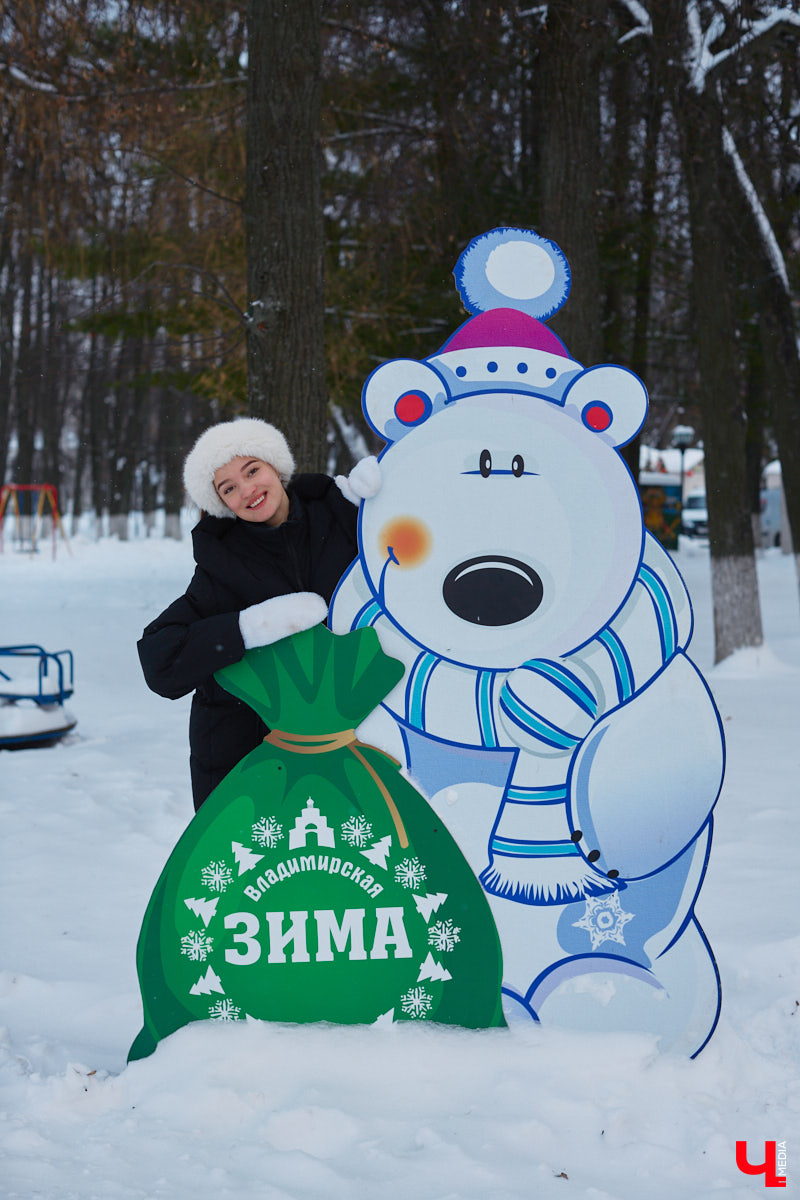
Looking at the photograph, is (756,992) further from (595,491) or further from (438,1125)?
(595,491)

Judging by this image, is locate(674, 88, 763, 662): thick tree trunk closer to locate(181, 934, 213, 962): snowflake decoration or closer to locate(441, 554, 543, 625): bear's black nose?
locate(441, 554, 543, 625): bear's black nose

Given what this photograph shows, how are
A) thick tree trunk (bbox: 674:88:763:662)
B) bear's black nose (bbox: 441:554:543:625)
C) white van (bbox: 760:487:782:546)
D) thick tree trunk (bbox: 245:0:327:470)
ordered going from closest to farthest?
1. bear's black nose (bbox: 441:554:543:625)
2. thick tree trunk (bbox: 245:0:327:470)
3. thick tree trunk (bbox: 674:88:763:662)
4. white van (bbox: 760:487:782:546)

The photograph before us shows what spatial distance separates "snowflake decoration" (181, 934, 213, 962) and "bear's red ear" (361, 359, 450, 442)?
133 cm

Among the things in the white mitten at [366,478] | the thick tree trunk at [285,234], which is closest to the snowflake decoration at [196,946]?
the white mitten at [366,478]

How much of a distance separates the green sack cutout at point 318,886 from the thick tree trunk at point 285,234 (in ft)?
9.63

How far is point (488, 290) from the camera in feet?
9.36

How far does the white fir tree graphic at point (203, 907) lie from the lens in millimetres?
2705

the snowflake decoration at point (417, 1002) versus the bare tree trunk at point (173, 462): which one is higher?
the bare tree trunk at point (173, 462)

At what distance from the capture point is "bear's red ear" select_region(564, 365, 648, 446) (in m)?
2.77

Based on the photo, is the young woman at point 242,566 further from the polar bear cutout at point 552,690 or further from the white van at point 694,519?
the white van at point 694,519

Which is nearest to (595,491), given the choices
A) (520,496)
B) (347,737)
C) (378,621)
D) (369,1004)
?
(520,496)

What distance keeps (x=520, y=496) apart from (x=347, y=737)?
0.75m

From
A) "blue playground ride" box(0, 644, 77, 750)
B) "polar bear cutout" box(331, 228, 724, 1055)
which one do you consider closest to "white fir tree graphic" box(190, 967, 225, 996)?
"polar bear cutout" box(331, 228, 724, 1055)

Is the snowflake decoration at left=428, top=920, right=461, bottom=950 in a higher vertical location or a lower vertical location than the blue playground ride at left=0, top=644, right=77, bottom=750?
higher
